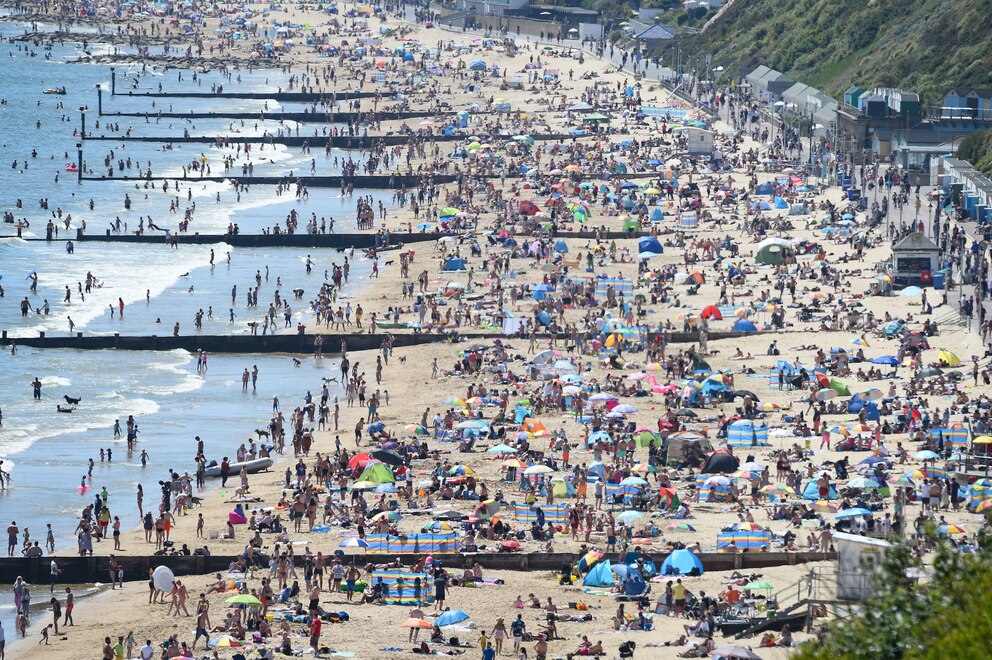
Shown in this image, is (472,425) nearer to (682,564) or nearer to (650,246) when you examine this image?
(682,564)

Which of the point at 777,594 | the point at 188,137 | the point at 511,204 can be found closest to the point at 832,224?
the point at 511,204

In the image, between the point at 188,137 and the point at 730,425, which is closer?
the point at 730,425

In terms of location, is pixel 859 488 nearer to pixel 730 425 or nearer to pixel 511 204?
pixel 730 425

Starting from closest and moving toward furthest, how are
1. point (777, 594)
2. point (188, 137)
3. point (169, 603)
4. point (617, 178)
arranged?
point (777, 594)
point (169, 603)
point (617, 178)
point (188, 137)

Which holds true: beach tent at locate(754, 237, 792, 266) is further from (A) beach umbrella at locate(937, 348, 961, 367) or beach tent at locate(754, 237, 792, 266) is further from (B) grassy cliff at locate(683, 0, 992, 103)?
(B) grassy cliff at locate(683, 0, 992, 103)

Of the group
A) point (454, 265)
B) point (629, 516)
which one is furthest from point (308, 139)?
point (629, 516)

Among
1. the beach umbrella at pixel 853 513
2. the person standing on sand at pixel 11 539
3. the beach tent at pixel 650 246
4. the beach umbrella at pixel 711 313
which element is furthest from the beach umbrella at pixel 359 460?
the beach tent at pixel 650 246
